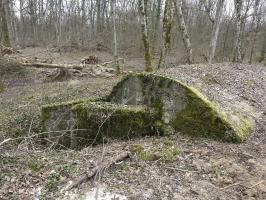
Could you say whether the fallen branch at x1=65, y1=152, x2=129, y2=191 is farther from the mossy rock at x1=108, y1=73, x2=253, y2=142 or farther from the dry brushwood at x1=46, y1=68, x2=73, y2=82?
the dry brushwood at x1=46, y1=68, x2=73, y2=82

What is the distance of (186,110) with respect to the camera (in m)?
5.85

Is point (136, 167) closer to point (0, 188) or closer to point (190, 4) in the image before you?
point (0, 188)

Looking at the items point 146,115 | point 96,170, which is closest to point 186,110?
point 146,115

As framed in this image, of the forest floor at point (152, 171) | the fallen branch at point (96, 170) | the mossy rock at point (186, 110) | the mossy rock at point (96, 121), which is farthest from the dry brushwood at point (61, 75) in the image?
the fallen branch at point (96, 170)

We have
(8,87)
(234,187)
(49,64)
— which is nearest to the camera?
(234,187)

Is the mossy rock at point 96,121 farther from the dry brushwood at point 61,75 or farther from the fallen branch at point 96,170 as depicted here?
the dry brushwood at point 61,75

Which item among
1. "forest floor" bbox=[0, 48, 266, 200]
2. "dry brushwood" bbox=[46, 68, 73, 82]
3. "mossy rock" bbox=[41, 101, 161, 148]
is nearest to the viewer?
"forest floor" bbox=[0, 48, 266, 200]

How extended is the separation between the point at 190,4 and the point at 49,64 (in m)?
16.0

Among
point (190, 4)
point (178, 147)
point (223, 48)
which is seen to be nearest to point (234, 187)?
point (178, 147)

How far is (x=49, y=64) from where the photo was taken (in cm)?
1505

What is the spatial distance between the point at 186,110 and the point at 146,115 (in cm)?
79

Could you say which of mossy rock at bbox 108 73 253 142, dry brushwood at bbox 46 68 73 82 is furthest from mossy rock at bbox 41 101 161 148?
dry brushwood at bbox 46 68 73 82

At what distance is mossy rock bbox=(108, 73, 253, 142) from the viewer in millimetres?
5617

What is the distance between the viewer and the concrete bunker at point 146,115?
569cm
